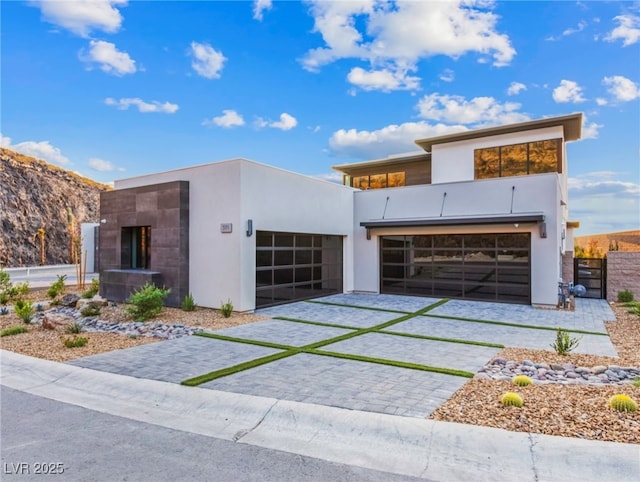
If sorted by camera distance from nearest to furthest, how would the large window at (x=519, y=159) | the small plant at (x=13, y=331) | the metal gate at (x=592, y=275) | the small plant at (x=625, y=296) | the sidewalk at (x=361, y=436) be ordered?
the sidewalk at (x=361, y=436) < the small plant at (x=13, y=331) < the small plant at (x=625, y=296) < the metal gate at (x=592, y=275) < the large window at (x=519, y=159)

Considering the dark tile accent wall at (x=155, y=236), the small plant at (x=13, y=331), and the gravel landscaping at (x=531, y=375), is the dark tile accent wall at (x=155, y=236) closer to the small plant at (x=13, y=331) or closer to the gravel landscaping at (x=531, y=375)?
the gravel landscaping at (x=531, y=375)

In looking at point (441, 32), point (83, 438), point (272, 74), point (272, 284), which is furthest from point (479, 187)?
point (83, 438)

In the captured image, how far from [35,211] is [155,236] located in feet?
109

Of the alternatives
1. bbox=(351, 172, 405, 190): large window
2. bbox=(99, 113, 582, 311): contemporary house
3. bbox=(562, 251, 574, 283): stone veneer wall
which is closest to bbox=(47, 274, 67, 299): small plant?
bbox=(99, 113, 582, 311): contemporary house

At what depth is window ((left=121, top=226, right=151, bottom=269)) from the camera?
13.9m

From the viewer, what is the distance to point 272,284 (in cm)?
1255

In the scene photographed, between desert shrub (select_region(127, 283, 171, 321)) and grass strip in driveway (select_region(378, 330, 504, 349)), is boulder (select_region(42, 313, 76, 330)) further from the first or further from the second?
grass strip in driveway (select_region(378, 330, 504, 349))

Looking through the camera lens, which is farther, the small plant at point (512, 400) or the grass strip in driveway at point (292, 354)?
the grass strip in driveway at point (292, 354)

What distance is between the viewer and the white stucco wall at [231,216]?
11.1 meters

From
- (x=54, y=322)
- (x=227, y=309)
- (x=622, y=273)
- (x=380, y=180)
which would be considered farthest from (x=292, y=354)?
(x=380, y=180)

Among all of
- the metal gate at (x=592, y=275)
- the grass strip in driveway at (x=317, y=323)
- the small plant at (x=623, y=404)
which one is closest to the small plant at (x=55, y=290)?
the grass strip in driveway at (x=317, y=323)

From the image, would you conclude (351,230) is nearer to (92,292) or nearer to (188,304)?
(188,304)

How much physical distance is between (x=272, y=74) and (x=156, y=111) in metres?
7.98

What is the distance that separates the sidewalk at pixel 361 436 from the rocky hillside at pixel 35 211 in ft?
107
